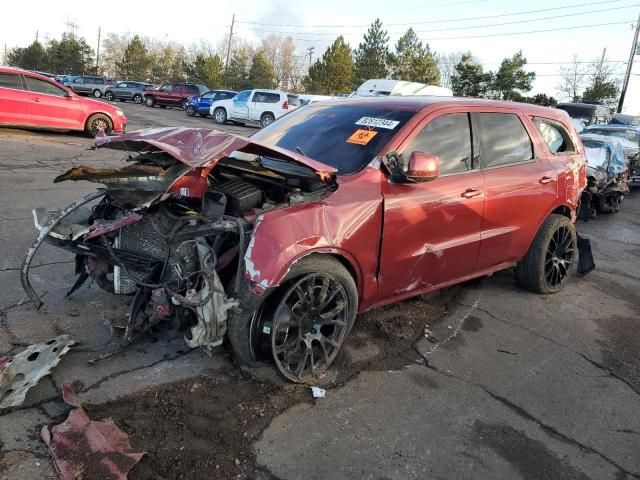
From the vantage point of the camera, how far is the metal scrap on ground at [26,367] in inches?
110

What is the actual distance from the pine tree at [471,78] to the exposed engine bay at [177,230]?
42.8m

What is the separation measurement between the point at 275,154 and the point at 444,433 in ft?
6.39

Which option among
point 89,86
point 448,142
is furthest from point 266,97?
point 89,86

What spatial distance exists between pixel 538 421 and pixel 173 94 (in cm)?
3429

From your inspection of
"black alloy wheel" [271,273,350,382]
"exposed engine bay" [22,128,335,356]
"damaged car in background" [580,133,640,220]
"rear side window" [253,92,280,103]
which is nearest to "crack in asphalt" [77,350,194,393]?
"exposed engine bay" [22,128,335,356]

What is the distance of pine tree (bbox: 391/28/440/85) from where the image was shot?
1722 inches

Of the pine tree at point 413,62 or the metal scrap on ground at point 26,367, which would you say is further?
the pine tree at point 413,62

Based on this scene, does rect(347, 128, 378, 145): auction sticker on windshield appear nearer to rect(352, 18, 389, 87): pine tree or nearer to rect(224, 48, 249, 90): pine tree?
rect(352, 18, 389, 87): pine tree

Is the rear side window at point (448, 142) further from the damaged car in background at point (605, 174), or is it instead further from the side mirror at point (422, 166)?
the damaged car in background at point (605, 174)

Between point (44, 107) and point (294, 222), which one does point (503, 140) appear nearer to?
point (294, 222)

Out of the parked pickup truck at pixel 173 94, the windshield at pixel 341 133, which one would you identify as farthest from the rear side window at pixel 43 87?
the parked pickup truck at pixel 173 94

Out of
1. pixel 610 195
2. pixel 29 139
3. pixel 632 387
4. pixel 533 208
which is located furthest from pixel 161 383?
pixel 29 139

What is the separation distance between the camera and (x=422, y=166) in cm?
338

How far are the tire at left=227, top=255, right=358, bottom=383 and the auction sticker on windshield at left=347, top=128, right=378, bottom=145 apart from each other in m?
1.00
